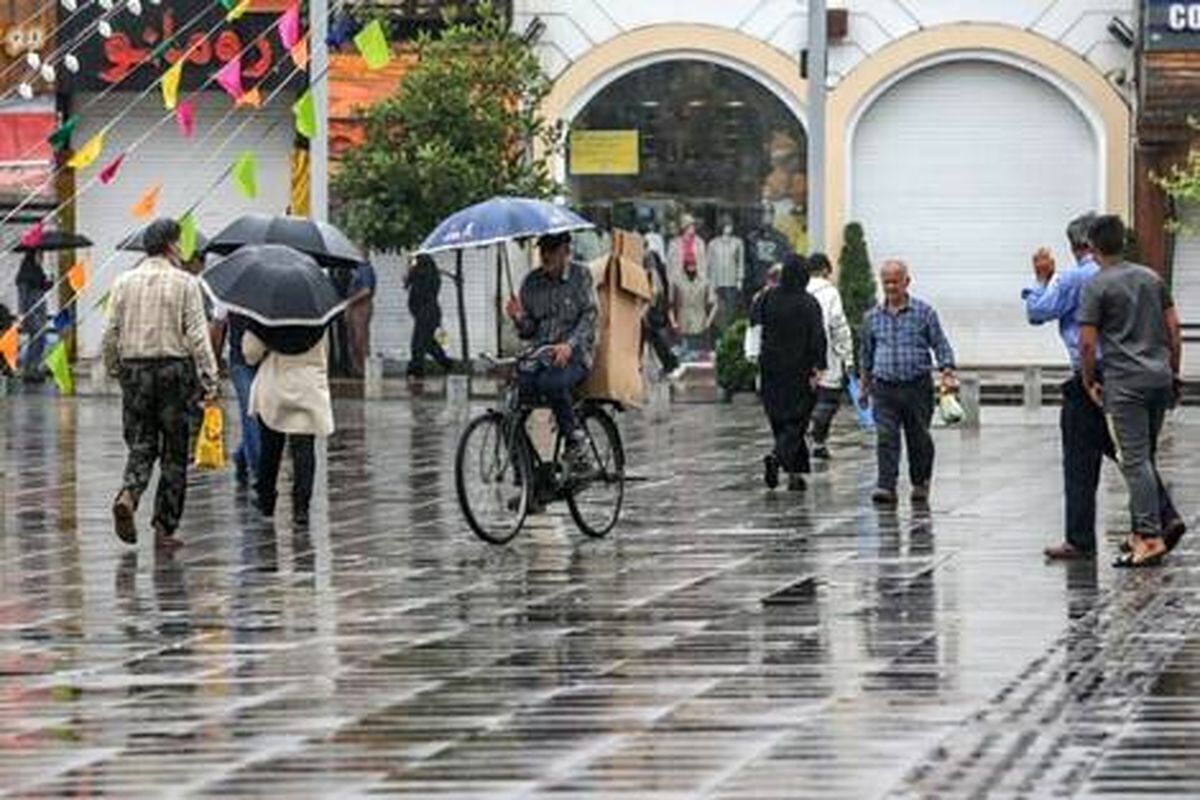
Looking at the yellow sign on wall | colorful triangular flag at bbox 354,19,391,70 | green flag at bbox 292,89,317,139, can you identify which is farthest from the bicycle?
the yellow sign on wall

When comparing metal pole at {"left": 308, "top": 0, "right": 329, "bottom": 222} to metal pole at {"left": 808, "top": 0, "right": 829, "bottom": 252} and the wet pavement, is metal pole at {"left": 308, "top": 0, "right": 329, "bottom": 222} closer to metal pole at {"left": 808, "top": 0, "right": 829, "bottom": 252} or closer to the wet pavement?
metal pole at {"left": 808, "top": 0, "right": 829, "bottom": 252}

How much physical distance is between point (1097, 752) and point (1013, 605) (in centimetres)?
459

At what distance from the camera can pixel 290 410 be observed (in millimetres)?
19609

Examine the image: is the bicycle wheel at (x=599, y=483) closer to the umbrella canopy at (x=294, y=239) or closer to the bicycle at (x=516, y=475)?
the bicycle at (x=516, y=475)

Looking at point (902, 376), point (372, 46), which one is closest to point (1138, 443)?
point (902, 376)

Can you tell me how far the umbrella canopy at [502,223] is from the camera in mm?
20297

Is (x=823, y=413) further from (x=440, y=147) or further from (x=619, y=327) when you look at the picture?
(x=440, y=147)

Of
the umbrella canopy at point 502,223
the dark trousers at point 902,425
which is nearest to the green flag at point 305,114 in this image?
the umbrella canopy at point 502,223

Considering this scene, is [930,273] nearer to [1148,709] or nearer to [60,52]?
[60,52]

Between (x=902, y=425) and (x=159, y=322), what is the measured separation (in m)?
5.68

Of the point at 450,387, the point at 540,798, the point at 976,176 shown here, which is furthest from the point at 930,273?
the point at 540,798

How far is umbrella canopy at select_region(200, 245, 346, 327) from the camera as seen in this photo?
1959cm

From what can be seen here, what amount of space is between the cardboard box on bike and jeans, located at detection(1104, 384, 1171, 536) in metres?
3.50

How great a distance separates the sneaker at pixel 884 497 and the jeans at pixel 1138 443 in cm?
481
